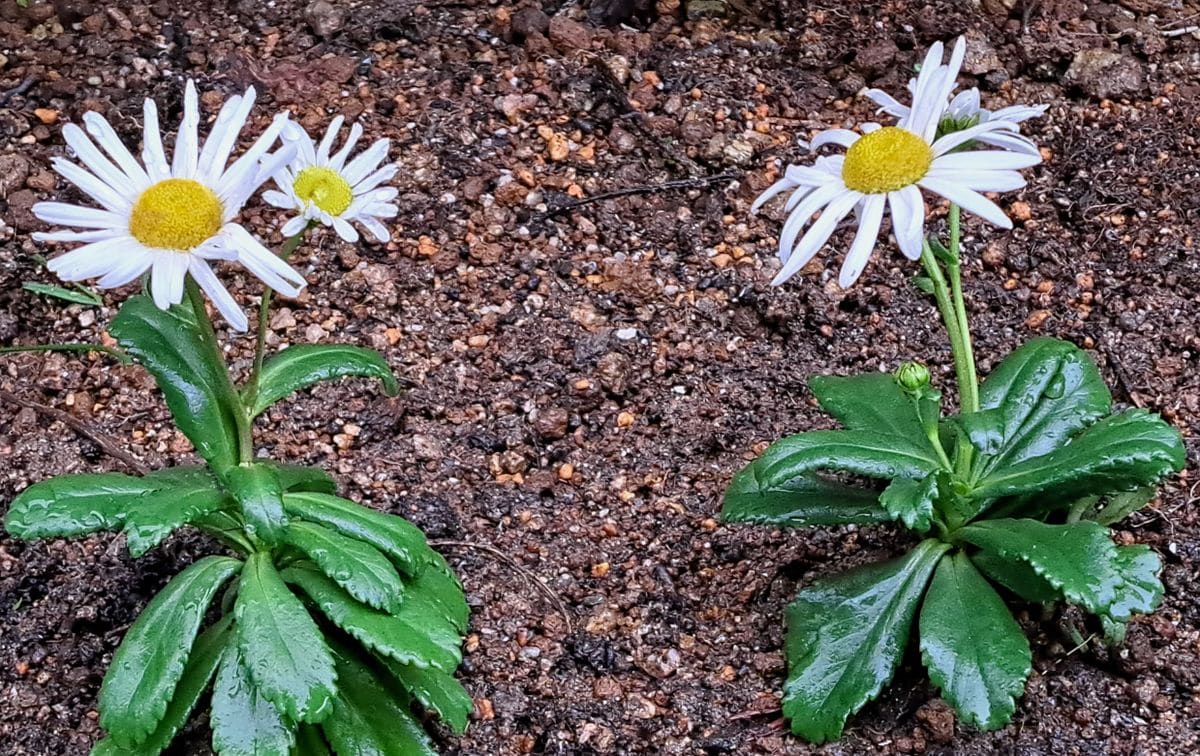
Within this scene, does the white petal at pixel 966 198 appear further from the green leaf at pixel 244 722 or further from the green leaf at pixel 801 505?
the green leaf at pixel 244 722

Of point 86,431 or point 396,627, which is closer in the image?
point 396,627

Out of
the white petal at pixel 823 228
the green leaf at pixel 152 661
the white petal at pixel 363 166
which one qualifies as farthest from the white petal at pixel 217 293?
the white petal at pixel 823 228

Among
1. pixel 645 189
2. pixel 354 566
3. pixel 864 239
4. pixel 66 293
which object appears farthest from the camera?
pixel 645 189

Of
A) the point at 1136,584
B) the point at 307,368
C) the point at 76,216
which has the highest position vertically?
the point at 76,216

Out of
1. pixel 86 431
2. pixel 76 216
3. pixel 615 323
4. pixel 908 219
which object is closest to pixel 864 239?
pixel 908 219

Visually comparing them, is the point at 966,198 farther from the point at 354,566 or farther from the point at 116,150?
the point at 116,150

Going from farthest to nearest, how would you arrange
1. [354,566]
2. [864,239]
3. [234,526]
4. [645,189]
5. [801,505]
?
1. [645,189]
2. [801,505]
3. [234,526]
4. [354,566]
5. [864,239]

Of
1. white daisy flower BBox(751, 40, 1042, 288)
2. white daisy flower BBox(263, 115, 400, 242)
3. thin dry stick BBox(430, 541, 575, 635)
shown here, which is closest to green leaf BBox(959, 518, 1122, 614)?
white daisy flower BBox(751, 40, 1042, 288)

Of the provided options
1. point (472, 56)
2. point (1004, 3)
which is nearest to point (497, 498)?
point (472, 56)
